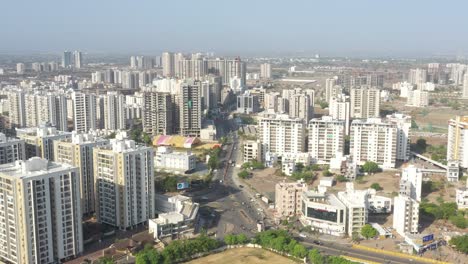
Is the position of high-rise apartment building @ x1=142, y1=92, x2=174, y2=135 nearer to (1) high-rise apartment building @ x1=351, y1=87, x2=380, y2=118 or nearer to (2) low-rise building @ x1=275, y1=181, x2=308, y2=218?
(1) high-rise apartment building @ x1=351, y1=87, x2=380, y2=118

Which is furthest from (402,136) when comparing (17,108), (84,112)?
(17,108)

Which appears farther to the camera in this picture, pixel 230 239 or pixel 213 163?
pixel 213 163

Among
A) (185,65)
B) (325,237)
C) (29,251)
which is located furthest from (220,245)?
(185,65)

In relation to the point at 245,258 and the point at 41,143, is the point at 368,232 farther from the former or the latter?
the point at 41,143

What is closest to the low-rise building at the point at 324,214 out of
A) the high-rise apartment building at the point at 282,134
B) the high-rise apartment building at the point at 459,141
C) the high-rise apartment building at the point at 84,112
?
the high-rise apartment building at the point at 282,134

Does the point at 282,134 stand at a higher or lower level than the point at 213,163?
higher

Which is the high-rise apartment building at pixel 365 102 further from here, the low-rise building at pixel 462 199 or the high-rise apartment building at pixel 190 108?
the low-rise building at pixel 462 199

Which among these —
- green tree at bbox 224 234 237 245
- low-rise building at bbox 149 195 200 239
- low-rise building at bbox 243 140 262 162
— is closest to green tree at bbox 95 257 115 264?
low-rise building at bbox 149 195 200 239
